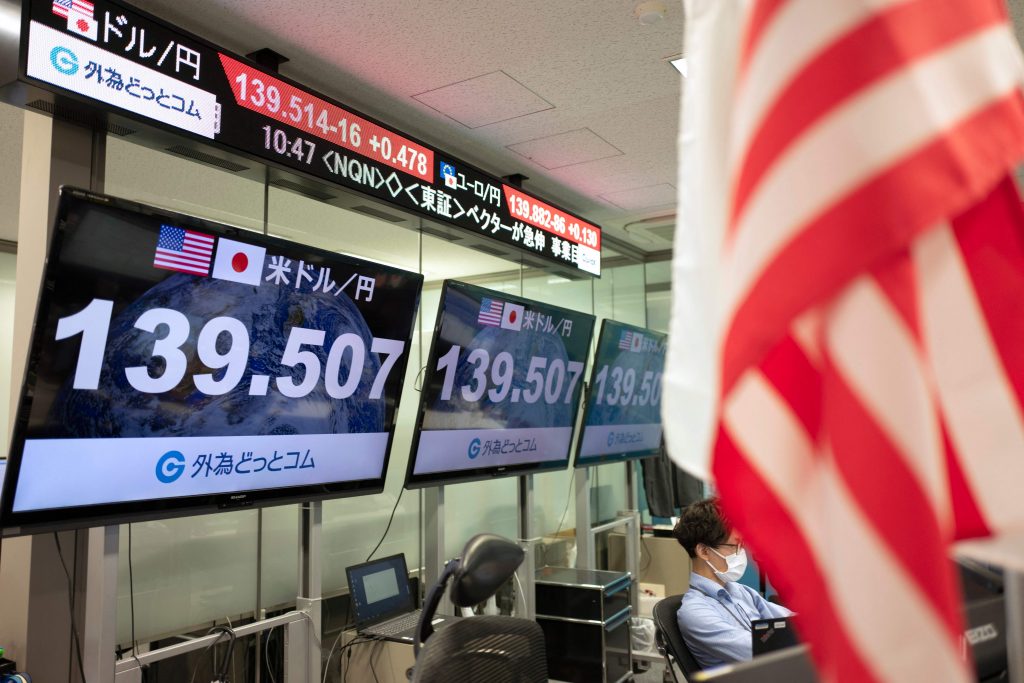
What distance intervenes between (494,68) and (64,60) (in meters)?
1.78

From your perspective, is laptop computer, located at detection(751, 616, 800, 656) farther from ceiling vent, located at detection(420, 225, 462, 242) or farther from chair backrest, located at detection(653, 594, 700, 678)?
ceiling vent, located at detection(420, 225, 462, 242)

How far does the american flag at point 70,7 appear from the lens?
90.4 inches

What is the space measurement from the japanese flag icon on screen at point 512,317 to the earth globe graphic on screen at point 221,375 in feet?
3.24

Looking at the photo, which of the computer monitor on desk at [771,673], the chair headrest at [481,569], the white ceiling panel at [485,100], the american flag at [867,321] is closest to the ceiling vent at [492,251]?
the white ceiling panel at [485,100]

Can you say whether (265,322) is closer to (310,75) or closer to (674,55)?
(310,75)

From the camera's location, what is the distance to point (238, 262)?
2.44 metres

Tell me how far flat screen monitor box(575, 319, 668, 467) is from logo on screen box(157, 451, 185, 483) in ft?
9.63

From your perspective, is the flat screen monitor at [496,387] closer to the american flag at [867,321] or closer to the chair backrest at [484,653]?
the chair backrest at [484,653]

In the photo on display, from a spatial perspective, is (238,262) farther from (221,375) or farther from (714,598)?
(714,598)

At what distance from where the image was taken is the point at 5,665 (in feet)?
8.14

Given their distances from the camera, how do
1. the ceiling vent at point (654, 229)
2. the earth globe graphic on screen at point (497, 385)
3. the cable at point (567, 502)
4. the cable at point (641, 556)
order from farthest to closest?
1. the cable at point (641, 556)
2. the ceiling vent at point (654, 229)
3. the cable at point (567, 502)
4. the earth globe graphic on screen at point (497, 385)

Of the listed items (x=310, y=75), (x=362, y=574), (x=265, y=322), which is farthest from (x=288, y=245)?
(x=362, y=574)

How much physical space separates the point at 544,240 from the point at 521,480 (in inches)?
59.5

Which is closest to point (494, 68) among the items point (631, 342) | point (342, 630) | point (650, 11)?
point (650, 11)
